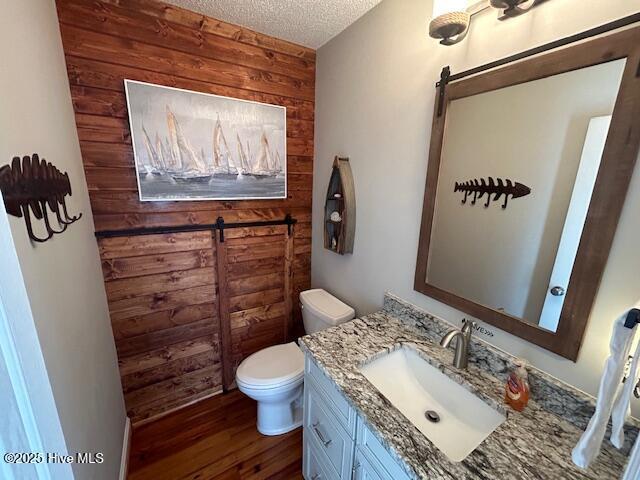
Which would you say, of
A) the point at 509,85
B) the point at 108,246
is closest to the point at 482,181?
the point at 509,85

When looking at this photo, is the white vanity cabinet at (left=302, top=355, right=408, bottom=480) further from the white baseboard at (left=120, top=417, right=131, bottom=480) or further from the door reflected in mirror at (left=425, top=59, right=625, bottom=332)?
the white baseboard at (left=120, top=417, right=131, bottom=480)

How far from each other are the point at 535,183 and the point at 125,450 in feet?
7.75

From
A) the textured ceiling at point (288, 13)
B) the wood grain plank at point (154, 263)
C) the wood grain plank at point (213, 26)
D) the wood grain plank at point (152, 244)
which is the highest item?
the textured ceiling at point (288, 13)

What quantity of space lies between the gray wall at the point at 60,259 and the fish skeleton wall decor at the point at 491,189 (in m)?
1.38

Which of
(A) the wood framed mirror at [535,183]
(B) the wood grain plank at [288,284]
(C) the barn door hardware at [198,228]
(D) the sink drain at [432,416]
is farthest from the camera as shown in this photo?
(B) the wood grain plank at [288,284]

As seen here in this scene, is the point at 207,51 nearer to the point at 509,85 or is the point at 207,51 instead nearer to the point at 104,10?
the point at 104,10

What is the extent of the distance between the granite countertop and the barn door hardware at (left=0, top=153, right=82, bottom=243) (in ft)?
3.26

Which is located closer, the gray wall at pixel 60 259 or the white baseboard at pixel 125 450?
the gray wall at pixel 60 259

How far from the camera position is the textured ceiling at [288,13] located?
1.37m

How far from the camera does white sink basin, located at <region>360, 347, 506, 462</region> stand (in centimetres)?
91

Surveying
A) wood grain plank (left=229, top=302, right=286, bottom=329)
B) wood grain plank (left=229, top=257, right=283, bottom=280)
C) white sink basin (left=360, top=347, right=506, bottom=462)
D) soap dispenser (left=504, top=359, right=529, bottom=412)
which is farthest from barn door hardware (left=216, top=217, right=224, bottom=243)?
soap dispenser (left=504, top=359, right=529, bottom=412)

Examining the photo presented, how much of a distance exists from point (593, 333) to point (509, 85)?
84 cm

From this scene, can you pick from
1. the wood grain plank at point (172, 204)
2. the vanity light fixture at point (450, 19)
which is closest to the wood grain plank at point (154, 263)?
the wood grain plank at point (172, 204)

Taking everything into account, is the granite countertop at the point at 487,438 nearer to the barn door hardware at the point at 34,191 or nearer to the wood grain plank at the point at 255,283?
the wood grain plank at the point at 255,283
